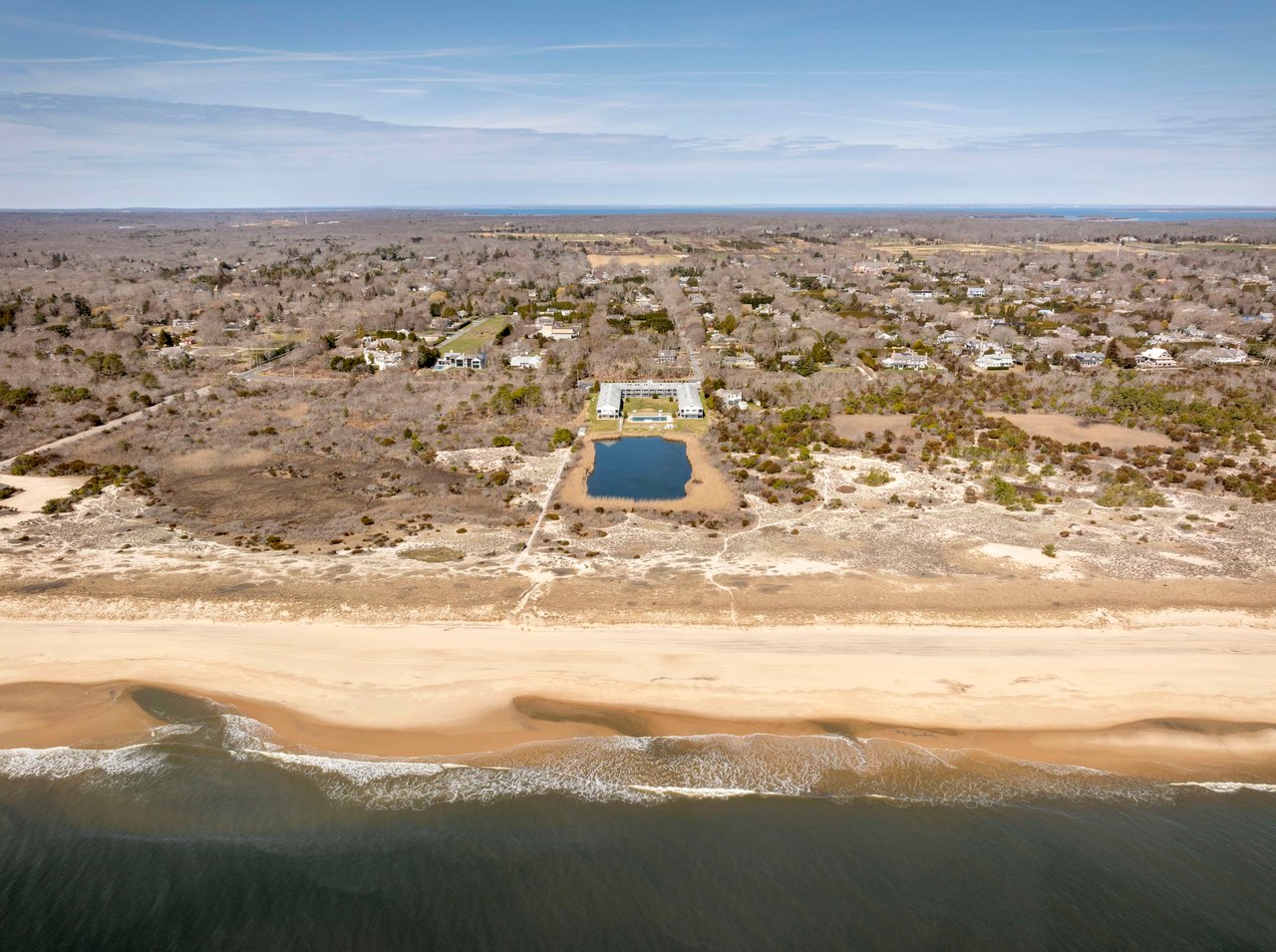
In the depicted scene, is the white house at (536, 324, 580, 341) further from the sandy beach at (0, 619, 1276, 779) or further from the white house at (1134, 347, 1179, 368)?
the white house at (1134, 347, 1179, 368)

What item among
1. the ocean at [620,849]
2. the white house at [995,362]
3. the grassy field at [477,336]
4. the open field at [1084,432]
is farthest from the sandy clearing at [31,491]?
the white house at [995,362]

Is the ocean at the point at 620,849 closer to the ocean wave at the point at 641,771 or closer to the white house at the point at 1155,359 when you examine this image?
the ocean wave at the point at 641,771

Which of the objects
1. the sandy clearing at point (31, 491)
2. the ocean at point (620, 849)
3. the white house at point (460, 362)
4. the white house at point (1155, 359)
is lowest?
the ocean at point (620, 849)

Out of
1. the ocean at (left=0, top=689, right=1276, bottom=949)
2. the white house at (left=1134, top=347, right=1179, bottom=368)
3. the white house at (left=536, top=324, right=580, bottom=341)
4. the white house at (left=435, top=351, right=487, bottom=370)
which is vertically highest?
the white house at (left=536, top=324, right=580, bottom=341)

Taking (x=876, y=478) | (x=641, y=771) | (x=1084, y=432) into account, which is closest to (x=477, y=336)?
(x=876, y=478)

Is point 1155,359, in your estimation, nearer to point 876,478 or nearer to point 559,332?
point 876,478

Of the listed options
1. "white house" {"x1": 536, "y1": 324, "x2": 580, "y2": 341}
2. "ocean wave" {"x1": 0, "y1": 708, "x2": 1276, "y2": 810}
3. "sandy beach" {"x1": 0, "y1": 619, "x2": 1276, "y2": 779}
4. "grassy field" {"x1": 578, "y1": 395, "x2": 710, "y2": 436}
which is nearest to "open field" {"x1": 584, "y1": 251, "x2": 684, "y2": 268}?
"white house" {"x1": 536, "y1": 324, "x2": 580, "y2": 341}
